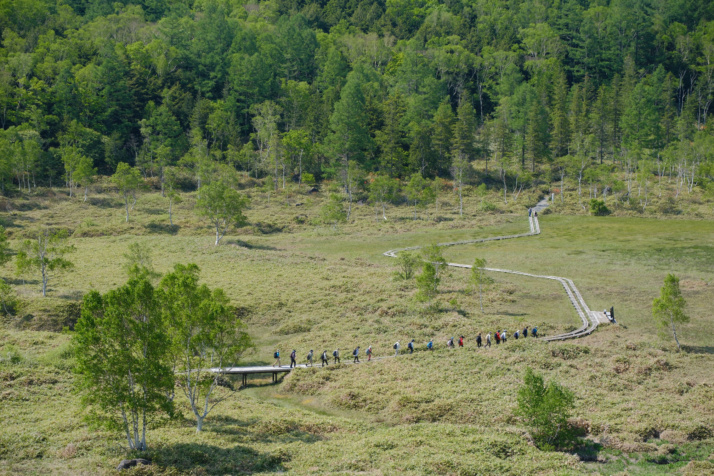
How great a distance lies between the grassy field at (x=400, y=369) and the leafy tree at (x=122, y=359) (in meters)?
2.14

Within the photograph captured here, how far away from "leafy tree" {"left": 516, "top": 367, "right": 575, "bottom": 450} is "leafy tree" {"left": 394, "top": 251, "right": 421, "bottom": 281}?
1342 inches

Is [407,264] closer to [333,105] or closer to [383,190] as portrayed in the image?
[383,190]

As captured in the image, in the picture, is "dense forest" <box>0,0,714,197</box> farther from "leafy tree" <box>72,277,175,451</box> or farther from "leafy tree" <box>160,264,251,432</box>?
"leafy tree" <box>72,277,175,451</box>

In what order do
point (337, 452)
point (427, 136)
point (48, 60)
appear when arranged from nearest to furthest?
point (337, 452), point (427, 136), point (48, 60)

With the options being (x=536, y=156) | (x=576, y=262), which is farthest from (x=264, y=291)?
(x=536, y=156)

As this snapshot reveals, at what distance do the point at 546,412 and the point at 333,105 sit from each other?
4630 inches

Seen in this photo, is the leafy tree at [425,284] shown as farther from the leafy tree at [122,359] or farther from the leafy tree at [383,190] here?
the leafy tree at [383,190]

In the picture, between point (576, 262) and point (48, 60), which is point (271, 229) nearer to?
point (576, 262)

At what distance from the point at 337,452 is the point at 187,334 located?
10.7 m

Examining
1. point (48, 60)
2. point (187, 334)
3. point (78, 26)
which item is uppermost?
point (78, 26)

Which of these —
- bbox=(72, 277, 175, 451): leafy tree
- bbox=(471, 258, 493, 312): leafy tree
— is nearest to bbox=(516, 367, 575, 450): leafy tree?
bbox=(72, 277, 175, 451): leafy tree

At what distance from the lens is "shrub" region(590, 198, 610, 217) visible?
103875mm

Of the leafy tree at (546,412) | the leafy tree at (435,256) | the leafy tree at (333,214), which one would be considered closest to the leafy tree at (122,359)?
the leafy tree at (546,412)

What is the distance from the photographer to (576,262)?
71.5 meters
